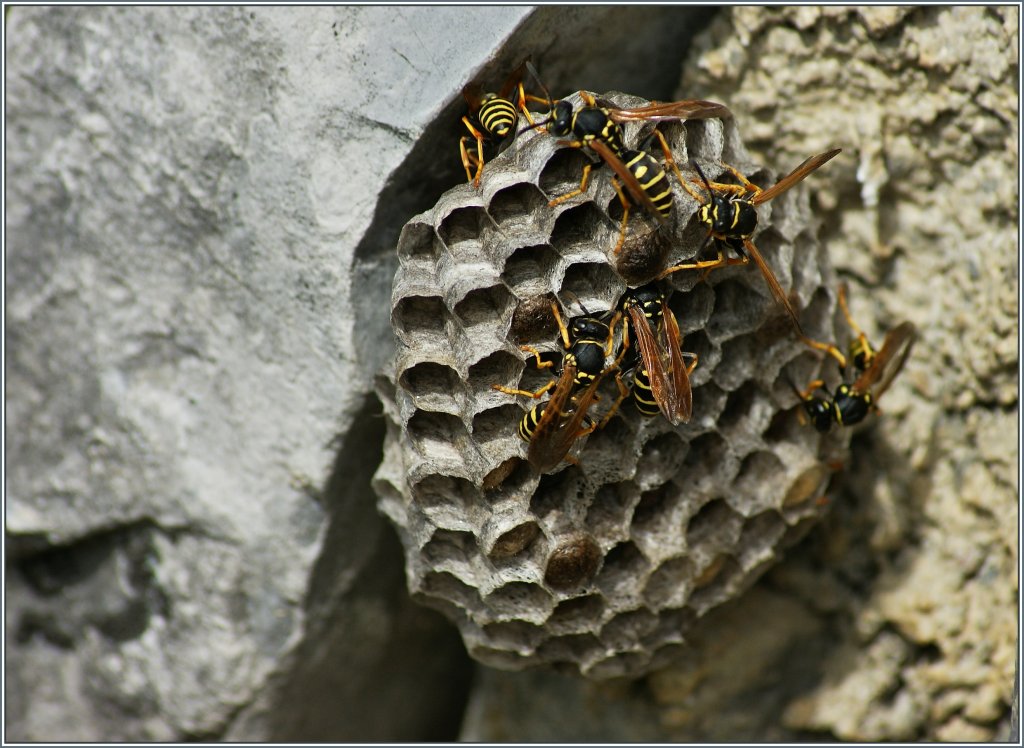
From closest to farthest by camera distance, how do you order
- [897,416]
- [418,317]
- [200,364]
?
[418,317]
[200,364]
[897,416]

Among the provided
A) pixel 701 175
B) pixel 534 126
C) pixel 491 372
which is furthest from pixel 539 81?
pixel 491 372

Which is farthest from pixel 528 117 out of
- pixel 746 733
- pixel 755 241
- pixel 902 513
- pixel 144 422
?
pixel 746 733

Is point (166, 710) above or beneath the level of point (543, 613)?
beneath

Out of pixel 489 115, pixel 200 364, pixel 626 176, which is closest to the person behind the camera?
pixel 626 176

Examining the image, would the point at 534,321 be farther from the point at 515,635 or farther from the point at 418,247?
the point at 515,635

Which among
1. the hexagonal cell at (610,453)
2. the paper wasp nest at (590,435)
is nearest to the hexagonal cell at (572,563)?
the paper wasp nest at (590,435)

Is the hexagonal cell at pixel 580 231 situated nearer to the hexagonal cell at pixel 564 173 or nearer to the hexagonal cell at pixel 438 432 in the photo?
the hexagonal cell at pixel 564 173

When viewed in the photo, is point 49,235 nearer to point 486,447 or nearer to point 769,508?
Result: point 486,447
